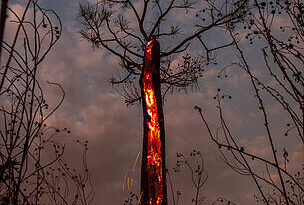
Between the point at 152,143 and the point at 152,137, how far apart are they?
0.33 feet

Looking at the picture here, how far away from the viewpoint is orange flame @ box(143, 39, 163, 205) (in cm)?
493

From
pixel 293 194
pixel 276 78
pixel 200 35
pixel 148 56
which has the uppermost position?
pixel 200 35

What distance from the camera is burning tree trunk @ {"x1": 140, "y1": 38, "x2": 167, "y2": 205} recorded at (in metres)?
4.97

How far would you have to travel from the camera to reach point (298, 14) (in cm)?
162

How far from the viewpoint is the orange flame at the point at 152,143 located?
4934mm

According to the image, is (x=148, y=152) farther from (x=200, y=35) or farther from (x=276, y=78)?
(x=276, y=78)

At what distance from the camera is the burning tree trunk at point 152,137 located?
4969 millimetres

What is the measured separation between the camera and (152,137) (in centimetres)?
531

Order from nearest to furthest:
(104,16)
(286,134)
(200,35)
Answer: (286,134), (200,35), (104,16)

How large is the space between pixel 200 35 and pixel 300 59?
19.2 feet

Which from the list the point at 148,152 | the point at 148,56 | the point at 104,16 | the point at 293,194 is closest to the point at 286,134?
the point at 148,152

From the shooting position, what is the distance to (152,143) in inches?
208

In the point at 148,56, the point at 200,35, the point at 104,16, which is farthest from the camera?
the point at 104,16

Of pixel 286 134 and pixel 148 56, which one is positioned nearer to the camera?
pixel 286 134
